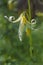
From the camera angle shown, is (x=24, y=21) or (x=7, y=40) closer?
(x=24, y=21)

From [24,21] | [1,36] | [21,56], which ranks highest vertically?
[24,21]

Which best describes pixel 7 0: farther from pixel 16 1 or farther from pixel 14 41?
pixel 14 41

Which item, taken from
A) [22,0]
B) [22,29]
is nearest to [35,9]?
[22,0]

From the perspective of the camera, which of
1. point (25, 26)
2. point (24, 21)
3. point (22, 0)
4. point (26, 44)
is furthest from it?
point (22, 0)

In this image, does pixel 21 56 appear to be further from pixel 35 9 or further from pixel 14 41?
pixel 35 9

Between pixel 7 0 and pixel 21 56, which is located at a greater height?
A: pixel 7 0

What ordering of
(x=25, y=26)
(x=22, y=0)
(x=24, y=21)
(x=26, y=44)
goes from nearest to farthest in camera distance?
(x=24, y=21) < (x=25, y=26) < (x=26, y=44) < (x=22, y=0)

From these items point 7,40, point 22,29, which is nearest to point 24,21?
point 22,29
